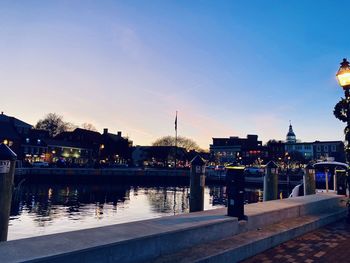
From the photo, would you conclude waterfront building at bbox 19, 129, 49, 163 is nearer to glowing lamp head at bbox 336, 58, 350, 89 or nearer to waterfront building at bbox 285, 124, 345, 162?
glowing lamp head at bbox 336, 58, 350, 89

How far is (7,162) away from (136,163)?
14687 cm

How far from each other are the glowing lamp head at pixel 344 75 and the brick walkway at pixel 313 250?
4658 mm

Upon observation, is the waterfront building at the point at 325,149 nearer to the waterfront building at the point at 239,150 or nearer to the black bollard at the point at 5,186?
the waterfront building at the point at 239,150

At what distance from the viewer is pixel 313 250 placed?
6.87 metres

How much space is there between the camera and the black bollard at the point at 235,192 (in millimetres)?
7352

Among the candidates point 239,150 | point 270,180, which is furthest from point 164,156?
point 270,180

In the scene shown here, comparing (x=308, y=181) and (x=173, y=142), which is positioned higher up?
(x=173, y=142)

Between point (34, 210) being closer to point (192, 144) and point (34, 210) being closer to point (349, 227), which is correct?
point (349, 227)

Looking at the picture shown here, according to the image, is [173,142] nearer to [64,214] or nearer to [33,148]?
[33,148]

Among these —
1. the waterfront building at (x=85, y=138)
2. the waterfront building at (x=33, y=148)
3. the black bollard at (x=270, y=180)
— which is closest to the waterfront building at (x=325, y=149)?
the waterfront building at (x=85, y=138)

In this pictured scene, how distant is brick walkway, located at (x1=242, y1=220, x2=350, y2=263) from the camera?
627 centimetres

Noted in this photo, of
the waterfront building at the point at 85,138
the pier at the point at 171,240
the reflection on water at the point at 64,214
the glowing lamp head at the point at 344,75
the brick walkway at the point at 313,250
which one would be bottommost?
the reflection on water at the point at 64,214

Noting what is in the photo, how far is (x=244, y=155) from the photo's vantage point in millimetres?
147625

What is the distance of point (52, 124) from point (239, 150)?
86430 millimetres
